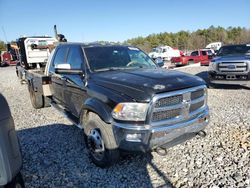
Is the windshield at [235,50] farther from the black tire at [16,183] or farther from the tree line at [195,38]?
the tree line at [195,38]

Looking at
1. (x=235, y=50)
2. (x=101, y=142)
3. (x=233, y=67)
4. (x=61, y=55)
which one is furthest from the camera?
(x=235, y=50)

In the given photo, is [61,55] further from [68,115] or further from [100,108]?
[100,108]

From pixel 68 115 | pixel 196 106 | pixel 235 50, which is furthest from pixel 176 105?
pixel 235 50

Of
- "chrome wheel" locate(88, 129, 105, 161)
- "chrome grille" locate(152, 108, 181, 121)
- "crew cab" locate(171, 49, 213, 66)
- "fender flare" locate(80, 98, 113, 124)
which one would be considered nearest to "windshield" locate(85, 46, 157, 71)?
"fender flare" locate(80, 98, 113, 124)

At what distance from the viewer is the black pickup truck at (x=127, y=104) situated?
318 centimetres

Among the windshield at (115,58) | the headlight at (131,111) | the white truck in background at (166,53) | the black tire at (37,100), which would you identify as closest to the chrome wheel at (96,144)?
the headlight at (131,111)

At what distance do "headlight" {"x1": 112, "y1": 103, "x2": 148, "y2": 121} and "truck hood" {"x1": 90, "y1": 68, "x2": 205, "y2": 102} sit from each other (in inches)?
3.6

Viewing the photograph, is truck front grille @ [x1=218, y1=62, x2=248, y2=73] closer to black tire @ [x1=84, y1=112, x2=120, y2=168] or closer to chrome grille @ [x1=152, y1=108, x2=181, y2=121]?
chrome grille @ [x1=152, y1=108, x2=181, y2=121]

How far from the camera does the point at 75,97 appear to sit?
179 inches

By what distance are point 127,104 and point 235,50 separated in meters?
9.11

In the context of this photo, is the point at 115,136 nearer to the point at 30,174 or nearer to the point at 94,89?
the point at 94,89

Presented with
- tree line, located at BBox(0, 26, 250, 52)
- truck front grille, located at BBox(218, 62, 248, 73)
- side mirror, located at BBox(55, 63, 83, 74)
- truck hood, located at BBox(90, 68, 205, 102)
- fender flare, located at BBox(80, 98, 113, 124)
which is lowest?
truck front grille, located at BBox(218, 62, 248, 73)

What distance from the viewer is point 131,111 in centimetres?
317

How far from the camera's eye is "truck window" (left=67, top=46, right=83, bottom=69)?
14.8 feet
